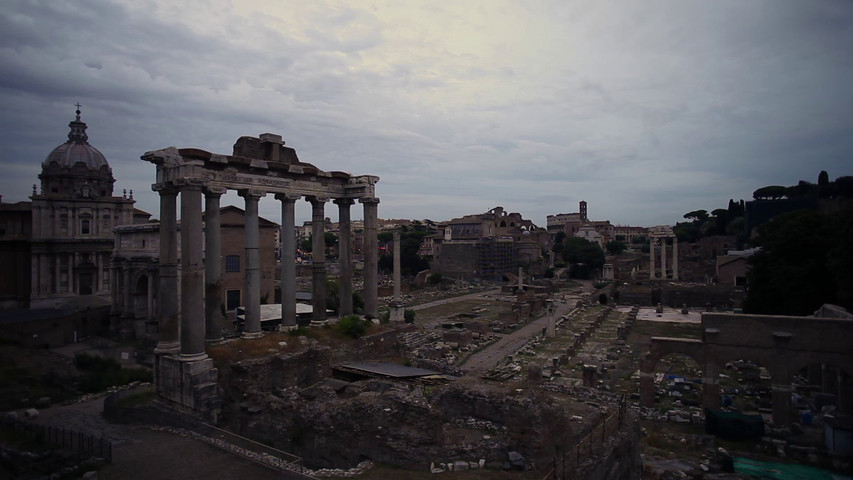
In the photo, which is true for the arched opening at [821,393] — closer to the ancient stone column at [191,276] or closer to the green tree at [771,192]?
the ancient stone column at [191,276]

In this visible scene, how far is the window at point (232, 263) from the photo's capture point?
3639 centimetres

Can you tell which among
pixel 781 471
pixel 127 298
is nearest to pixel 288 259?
pixel 781 471

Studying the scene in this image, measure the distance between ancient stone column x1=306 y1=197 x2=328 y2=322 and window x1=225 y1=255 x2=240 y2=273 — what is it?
717 inches

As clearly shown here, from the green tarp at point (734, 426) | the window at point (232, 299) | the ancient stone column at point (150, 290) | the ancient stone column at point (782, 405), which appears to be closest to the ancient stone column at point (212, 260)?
the ancient stone column at point (150, 290)

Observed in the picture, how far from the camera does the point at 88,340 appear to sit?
99.0 ft

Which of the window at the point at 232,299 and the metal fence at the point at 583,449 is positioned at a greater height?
the window at the point at 232,299

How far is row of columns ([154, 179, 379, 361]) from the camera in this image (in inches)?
585

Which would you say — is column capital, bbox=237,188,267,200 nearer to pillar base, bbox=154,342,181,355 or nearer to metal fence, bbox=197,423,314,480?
pillar base, bbox=154,342,181,355

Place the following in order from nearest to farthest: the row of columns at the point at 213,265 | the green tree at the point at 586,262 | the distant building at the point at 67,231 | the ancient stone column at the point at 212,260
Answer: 1. the row of columns at the point at 213,265
2. the ancient stone column at the point at 212,260
3. the distant building at the point at 67,231
4. the green tree at the point at 586,262

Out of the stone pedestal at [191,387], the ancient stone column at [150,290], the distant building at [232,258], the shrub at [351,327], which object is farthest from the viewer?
the distant building at [232,258]

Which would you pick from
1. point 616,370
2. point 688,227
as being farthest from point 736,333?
point 688,227

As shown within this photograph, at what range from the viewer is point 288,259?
19734 millimetres

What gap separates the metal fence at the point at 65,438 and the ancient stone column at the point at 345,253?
10.1 meters

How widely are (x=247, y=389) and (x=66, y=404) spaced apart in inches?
381
